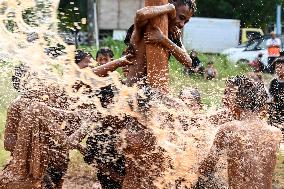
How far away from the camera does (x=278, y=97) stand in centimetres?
752

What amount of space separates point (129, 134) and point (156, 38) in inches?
27.9

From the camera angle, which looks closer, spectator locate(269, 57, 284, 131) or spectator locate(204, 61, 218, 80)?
spectator locate(269, 57, 284, 131)

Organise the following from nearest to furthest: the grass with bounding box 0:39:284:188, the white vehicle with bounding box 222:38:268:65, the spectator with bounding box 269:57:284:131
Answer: the grass with bounding box 0:39:284:188 → the spectator with bounding box 269:57:284:131 → the white vehicle with bounding box 222:38:268:65

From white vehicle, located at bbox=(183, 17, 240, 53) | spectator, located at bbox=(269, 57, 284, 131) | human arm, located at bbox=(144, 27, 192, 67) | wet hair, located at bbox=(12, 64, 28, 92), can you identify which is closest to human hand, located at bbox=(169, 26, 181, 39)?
human arm, located at bbox=(144, 27, 192, 67)

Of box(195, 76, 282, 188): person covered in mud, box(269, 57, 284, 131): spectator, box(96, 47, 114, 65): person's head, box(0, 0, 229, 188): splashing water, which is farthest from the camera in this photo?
box(269, 57, 284, 131): spectator

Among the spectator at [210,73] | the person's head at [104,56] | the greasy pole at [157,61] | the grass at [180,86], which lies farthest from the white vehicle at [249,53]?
the greasy pole at [157,61]

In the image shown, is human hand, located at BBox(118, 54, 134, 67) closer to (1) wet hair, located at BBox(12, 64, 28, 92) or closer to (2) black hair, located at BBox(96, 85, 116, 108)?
(2) black hair, located at BBox(96, 85, 116, 108)

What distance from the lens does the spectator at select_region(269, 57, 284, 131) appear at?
24.2 feet

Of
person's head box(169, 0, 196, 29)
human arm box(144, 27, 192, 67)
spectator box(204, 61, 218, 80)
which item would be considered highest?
person's head box(169, 0, 196, 29)

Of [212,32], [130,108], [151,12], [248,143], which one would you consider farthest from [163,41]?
[212,32]

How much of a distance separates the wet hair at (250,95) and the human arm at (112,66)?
102cm

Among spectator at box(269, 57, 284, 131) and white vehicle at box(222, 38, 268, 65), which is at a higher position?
spectator at box(269, 57, 284, 131)

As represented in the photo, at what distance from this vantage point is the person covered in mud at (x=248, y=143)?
385cm

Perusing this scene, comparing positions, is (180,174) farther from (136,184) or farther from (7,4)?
(7,4)
